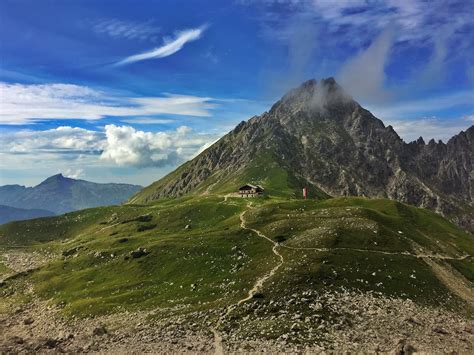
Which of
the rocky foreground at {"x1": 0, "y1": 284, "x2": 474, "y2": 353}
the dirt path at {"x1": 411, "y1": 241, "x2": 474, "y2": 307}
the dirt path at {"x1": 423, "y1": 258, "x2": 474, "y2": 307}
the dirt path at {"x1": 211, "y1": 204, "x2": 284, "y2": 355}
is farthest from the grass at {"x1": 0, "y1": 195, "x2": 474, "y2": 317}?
the rocky foreground at {"x1": 0, "y1": 284, "x2": 474, "y2": 353}

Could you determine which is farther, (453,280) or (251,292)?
(453,280)

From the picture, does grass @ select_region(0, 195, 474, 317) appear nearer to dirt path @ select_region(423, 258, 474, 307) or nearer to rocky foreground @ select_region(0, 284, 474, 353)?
dirt path @ select_region(423, 258, 474, 307)

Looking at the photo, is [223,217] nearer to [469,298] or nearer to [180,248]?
[180,248]

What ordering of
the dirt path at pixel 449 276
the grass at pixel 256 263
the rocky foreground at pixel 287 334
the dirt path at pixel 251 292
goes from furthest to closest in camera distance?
the dirt path at pixel 449 276 < the grass at pixel 256 263 < the dirt path at pixel 251 292 < the rocky foreground at pixel 287 334

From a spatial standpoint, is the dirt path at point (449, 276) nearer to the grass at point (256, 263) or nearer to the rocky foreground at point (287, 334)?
the grass at point (256, 263)

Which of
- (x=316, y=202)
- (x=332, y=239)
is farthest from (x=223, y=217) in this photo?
(x=332, y=239)

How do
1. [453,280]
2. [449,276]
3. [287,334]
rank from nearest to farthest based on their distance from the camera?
[287,334], [453,280], [449,276]

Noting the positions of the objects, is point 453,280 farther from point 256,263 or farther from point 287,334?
point 287,334

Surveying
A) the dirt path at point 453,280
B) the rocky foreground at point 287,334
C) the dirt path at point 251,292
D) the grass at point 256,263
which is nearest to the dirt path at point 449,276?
the dirt path at point 453,280

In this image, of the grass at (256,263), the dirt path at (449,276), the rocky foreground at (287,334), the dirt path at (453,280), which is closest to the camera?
the rocky foreground at (287,334)

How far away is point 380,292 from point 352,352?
23494 millimetres

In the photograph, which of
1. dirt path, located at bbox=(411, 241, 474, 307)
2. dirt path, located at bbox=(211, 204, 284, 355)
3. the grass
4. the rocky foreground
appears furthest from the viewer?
dirt path, located at bbox=(411, 241, 474, 307)

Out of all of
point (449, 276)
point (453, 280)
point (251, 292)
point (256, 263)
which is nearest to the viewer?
point (251, 292)

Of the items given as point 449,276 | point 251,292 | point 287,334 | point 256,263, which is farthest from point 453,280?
point 287,334
